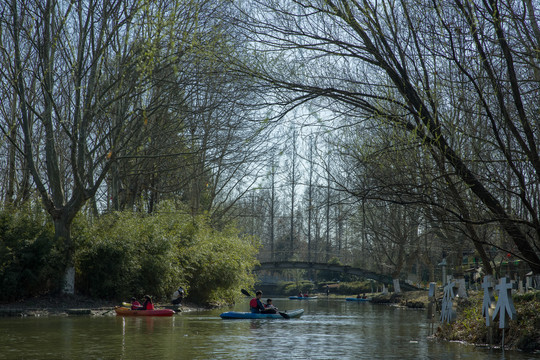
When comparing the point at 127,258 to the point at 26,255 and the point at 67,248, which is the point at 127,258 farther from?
the point at 26,255

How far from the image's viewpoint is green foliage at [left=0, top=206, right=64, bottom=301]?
59.6ft

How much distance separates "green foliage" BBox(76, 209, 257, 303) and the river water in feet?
10.4

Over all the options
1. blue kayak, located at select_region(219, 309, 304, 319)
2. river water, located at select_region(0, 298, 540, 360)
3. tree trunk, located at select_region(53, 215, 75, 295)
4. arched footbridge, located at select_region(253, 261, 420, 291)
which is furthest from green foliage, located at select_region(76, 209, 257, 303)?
arched footbridge, located at select_region(253, 261, 420, 291)

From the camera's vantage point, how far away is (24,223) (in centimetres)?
1911

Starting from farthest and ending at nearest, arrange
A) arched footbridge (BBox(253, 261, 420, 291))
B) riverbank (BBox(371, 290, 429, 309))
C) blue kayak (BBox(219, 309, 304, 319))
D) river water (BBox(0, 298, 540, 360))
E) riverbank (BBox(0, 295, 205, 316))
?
arched footbridge (BBox(253, 261, 420, 291)) → riverbank (BBox(371, 290, 429, 309)) → blue kayak (BBox(219, 309, 304, 319)) → riverbank (BBox(0, 295, 205, 316)) → river water (BBox(0, 298, 540, 360))

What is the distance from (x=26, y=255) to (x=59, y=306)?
6.24ft

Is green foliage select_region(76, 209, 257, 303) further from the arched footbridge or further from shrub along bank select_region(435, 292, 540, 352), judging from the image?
the arched footbridge

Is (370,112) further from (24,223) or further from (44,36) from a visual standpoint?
(24,223)

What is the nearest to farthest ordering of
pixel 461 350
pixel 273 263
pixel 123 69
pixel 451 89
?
1. pixel 451 89
2. pixel 461 350
3. pixel 123 69
4. pixel 273 263

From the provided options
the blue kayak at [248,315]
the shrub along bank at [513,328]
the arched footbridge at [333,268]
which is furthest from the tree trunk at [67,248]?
the arched footbridge at [333,268]

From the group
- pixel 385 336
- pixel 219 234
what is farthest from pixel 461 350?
pixel 219 234

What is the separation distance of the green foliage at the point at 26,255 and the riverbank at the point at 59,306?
466 millimetres

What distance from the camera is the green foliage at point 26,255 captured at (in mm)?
18156

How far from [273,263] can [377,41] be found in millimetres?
34061
